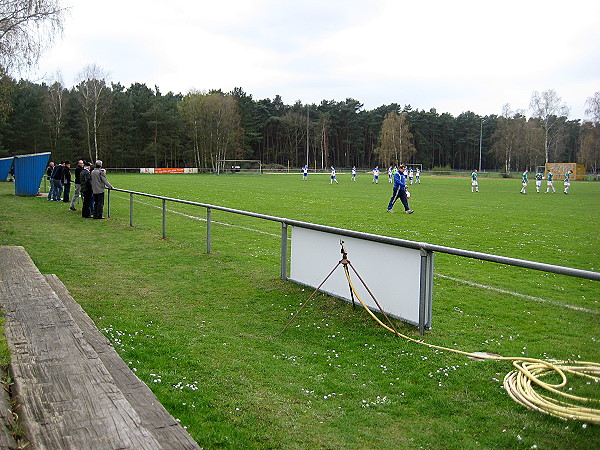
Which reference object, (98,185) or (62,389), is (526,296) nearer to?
(62,389)

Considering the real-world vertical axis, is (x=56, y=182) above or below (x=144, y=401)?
above

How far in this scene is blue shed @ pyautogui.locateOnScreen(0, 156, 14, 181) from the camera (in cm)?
4607

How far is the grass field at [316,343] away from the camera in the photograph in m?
3.91

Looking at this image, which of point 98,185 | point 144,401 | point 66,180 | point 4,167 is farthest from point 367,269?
point 4,167

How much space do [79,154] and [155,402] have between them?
81902 millimetres

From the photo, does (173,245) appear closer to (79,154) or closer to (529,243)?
(529,243)

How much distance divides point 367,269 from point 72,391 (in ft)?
13.5

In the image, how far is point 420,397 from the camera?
14.7 ft

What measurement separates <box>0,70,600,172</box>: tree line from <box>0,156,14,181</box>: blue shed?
242 inches

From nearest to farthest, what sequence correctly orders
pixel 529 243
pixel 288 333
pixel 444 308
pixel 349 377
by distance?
pixel 349 377
pixel 288 333
pixel 444 308
pixel 529 243

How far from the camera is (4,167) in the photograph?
46938mm

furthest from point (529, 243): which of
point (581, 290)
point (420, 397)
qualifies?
point (420, 397)

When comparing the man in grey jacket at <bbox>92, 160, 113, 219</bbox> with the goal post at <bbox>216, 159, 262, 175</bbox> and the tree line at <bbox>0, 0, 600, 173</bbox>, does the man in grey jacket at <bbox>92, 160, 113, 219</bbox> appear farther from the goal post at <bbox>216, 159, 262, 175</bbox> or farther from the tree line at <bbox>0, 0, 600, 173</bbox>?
the goal post at <bbox>216, 159, 262, 175</bbox>

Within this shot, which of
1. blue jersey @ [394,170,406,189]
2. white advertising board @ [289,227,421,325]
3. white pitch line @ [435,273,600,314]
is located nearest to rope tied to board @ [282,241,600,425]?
white advertising board @ [289,227,421,325]
